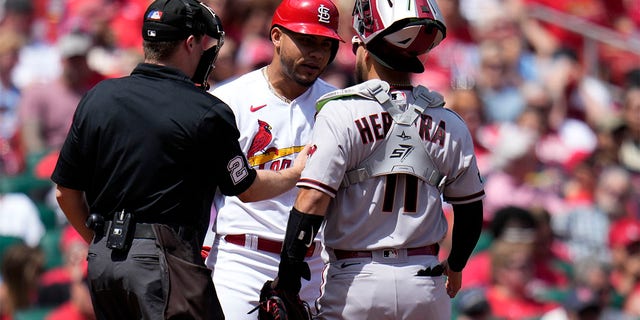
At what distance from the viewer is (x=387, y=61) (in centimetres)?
514

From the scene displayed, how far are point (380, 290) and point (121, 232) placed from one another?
1.08m

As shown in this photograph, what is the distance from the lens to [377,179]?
5043mm

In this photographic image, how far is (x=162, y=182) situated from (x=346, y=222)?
2.55 feet

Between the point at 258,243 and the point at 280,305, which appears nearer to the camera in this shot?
the point at 280,305

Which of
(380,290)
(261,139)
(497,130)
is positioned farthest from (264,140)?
(497,130)

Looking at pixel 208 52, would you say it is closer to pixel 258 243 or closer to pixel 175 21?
pixel 175 21

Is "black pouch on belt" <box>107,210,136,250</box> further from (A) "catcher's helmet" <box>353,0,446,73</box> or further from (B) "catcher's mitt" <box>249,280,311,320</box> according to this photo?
(A) "catcher's helmet" <box>353,0,446,73</box>

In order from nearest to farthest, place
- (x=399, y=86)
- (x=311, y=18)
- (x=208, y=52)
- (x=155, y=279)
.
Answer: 1. (x=155, y=279)
2. (x=399, y=86)
3. (x=208, y=52)
4. (x=311, y=18)

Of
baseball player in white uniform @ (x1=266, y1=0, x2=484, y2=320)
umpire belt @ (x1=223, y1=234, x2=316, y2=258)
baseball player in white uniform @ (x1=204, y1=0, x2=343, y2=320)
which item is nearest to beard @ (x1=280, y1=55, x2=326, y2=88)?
baseball player in white uniform @ (x1=204, y1=0, x2=343, y2=320)

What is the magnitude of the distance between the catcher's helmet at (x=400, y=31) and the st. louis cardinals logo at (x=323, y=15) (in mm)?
567

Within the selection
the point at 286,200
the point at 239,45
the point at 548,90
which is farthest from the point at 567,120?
the point at 286,200

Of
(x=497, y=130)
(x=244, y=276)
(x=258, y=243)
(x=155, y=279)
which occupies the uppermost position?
(x=155, y=279)

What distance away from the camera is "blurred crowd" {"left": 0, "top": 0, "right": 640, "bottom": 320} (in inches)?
348

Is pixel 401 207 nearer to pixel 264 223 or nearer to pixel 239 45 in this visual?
pixel 264 223
